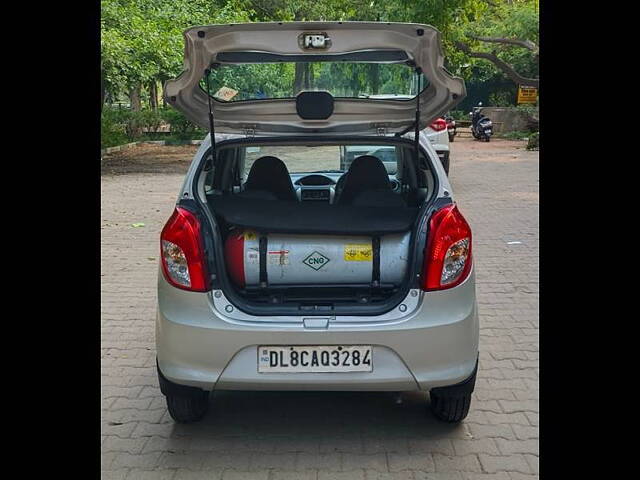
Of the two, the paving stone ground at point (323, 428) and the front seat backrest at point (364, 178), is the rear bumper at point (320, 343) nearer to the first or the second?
the paving stone ground at point (323, 428)

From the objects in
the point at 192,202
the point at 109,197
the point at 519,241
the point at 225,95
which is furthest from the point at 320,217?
the point at 109,197

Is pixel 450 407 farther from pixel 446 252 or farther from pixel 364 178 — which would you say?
pixel 364 178

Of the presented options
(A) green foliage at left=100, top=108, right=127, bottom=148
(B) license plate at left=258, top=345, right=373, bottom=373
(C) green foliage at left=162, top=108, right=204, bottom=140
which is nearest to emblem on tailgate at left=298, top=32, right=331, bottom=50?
(B) license plate at left=258, top=345, right=373, bottom=373

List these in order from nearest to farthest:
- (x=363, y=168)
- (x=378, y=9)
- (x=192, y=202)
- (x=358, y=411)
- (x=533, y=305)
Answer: (x=192, y=202)
(x=358, y=411)
(x=363, y=168)
(x=533, y=305)
(x=378, y=9)

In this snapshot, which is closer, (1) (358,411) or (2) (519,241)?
(1) (358,411)

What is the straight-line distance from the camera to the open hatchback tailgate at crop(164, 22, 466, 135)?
3.24 metres

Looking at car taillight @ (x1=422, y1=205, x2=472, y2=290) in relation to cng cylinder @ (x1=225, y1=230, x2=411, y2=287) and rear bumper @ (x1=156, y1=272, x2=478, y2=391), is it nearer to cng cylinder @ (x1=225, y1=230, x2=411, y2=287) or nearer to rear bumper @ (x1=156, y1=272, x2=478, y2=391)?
rear bumper @ (x1=156, y1=272, x2=478, y2=391)

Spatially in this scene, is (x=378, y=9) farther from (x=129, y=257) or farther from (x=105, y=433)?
(x=105, y=433)

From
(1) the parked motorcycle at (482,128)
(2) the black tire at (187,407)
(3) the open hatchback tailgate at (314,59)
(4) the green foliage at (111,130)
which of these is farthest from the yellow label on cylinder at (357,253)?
(1) the parked motorcycle at (482,128)

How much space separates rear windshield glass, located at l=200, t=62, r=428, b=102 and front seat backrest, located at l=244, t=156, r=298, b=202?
411 mm

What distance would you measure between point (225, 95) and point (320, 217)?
0.94 meters

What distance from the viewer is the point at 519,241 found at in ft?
28.3

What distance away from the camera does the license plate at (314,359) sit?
3.23 metres

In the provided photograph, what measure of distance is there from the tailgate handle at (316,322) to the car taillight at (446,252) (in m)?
0.48
